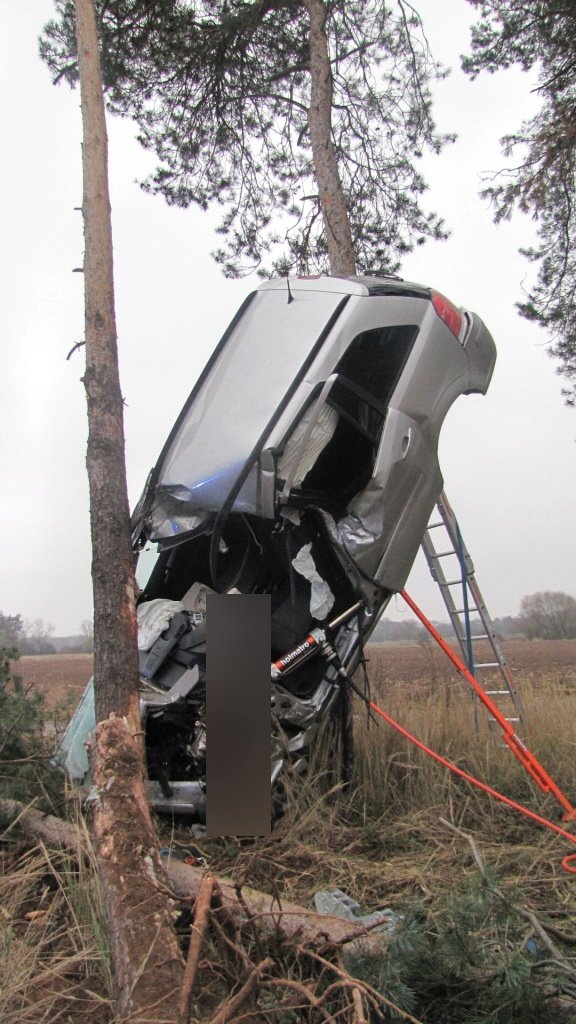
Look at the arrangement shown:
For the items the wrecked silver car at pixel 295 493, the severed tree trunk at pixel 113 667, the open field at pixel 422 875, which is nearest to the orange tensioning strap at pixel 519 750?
the open field at pixel 422 875

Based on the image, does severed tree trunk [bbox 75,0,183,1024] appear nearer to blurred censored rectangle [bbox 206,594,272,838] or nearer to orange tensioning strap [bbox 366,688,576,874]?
blurred censored rectangle [bbox 206,594,272,838]

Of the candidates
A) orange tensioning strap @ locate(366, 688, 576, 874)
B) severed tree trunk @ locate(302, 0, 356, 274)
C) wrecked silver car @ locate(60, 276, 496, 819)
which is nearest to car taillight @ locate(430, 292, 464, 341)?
wrecked silver car @ locate(60, 276, 496, 819)

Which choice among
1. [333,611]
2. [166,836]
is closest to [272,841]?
[166,836]

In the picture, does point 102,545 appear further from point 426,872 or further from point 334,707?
point 426,872

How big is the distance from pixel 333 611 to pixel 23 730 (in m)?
1.63

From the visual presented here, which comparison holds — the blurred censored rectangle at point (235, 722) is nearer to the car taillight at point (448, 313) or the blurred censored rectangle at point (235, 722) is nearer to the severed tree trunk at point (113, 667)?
the severed tree trunk at point (113, 667)

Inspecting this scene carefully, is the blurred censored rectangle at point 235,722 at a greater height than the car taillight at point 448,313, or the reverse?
the car taillight at point 448,313

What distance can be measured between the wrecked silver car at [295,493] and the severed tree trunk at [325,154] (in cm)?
219

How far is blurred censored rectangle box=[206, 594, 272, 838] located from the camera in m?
3.11

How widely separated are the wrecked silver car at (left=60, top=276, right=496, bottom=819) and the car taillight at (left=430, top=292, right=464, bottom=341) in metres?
0.02

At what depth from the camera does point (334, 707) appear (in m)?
4.31

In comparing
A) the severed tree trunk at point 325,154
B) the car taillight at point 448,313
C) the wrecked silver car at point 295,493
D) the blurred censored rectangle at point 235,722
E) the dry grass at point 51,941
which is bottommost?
the dry grass at point 51,941

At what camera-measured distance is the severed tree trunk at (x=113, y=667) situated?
243 centimetres

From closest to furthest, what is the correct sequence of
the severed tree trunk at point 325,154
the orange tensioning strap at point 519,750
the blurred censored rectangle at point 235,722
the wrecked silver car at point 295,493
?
the blurred censored rectangle at point 235,722
the wrecked silver car at point 295,493
the orange tensioning strap at point 519,750
the severed tree trunk at point 325,154
